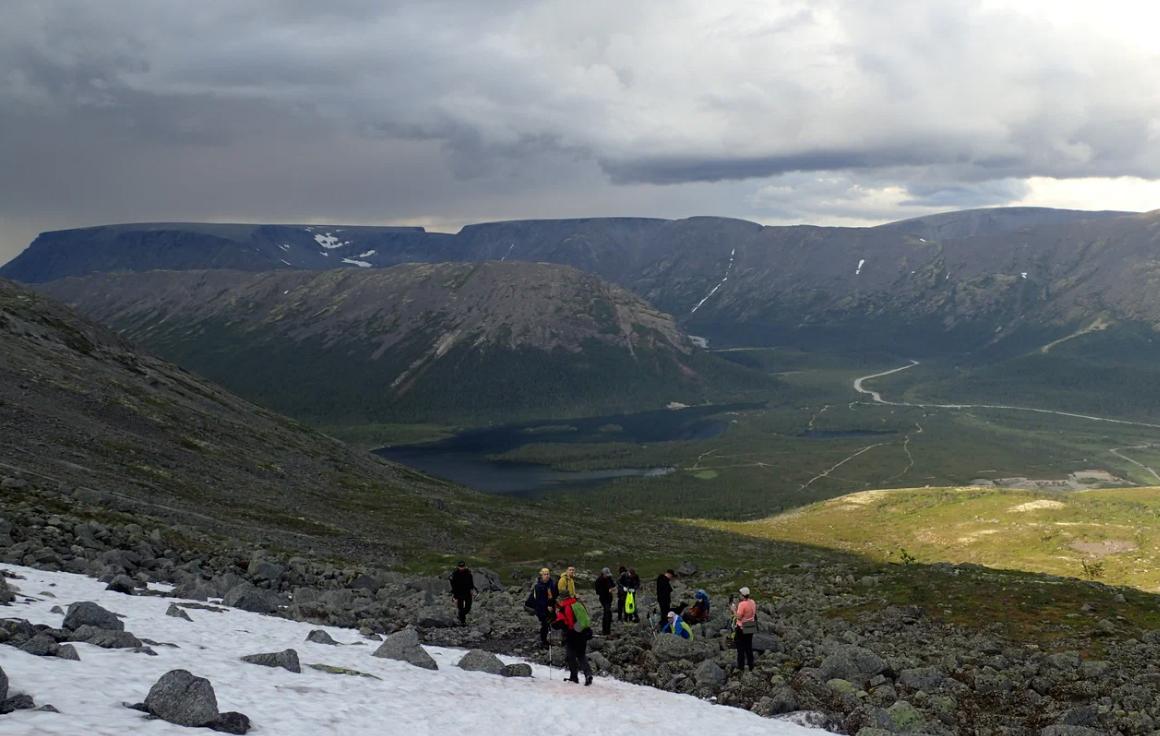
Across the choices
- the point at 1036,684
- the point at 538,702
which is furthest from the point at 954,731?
the point at 538,702

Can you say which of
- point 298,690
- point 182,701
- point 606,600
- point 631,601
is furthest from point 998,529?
point 182,701

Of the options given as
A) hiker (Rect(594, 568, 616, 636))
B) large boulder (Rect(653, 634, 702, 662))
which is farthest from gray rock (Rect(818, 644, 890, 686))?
hiker (Rect(594, 568, 616, 636))

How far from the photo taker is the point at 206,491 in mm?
87500

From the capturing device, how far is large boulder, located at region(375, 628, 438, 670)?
26.8 m

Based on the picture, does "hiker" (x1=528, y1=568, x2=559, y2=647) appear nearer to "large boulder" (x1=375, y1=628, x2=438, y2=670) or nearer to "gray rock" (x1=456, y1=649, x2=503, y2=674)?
"gray rock" (x1=456, y1=649, x2=503, y2=674)

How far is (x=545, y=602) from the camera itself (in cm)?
3347

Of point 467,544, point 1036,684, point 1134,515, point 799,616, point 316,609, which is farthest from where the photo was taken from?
point 1134,515

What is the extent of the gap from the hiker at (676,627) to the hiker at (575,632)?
782cm

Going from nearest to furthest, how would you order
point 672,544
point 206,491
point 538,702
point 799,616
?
point 538,702 < point 799,616 < point 206,491 < point 672,544

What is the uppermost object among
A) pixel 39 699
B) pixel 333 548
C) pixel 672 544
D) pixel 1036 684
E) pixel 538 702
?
pixel 39 699

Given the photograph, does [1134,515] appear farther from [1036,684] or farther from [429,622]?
[429,622]

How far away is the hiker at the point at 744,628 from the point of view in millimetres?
30938

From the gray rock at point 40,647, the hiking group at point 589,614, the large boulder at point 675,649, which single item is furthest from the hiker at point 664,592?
the gray rock at point 40,647

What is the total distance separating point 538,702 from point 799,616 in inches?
906
